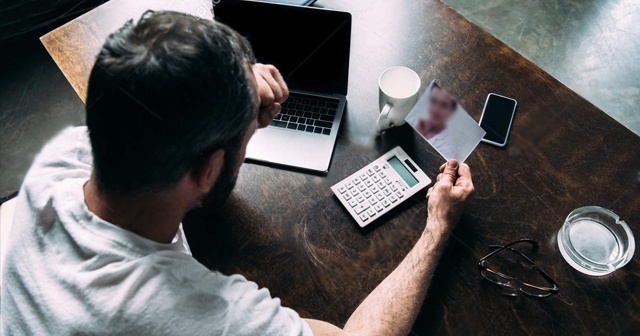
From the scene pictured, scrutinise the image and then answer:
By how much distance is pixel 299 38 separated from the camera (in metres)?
0.96

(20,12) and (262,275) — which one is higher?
(20,12)

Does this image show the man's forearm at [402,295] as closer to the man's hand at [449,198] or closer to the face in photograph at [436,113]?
the man's hand at [449,198]

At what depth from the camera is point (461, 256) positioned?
87cm

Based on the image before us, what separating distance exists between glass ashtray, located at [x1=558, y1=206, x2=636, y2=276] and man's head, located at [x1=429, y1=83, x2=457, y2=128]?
1.04 ft

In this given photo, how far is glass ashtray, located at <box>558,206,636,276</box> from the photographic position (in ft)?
2.74

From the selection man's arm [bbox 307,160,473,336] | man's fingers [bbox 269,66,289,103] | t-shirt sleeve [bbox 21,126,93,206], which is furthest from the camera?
man's fingers [bbox 269,66,289,103]

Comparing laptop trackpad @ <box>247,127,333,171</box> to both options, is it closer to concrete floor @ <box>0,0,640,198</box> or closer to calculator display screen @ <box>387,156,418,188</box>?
calculator display screen @ <box>387,156,418,188</box>

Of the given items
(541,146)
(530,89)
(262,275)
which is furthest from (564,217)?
(262,275)

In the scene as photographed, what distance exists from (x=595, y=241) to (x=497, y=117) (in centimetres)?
33

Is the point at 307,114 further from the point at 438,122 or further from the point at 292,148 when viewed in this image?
the point at 438,122

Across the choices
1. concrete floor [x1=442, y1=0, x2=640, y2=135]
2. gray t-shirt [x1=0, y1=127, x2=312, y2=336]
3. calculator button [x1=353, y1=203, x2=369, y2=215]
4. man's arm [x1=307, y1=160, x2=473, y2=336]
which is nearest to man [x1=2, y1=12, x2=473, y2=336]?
gray t-shirt [x1=0, y1=127, x2=312, y2=336]

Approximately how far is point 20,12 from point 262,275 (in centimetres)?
63

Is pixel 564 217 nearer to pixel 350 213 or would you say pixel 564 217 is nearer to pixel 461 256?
pixel 461 256

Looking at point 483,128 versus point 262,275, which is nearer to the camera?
point 262,275
